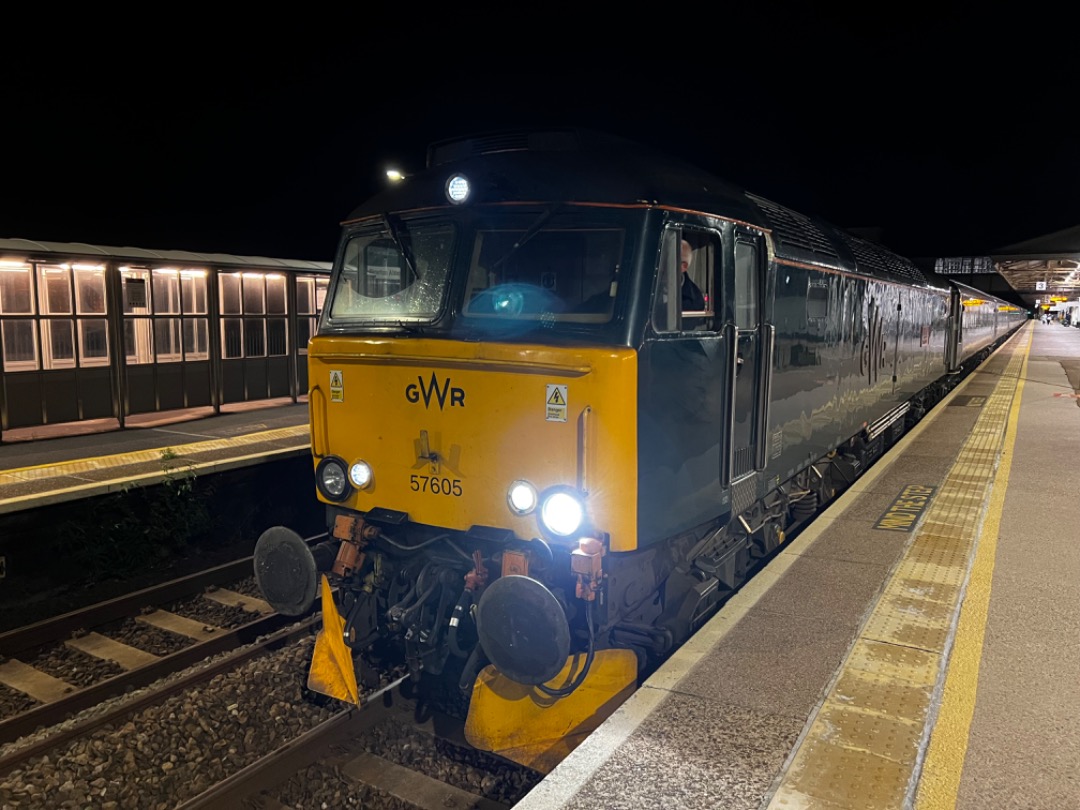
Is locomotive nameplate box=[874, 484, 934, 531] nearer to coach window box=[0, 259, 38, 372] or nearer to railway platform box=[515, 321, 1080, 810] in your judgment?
railway platform box=[515, 321, 1080, 810]

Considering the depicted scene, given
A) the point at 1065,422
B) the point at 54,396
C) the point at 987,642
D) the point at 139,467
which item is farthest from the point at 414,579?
the point at 1065,422

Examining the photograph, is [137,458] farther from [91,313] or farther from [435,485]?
[435,485]

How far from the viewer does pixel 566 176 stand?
4.45 metres

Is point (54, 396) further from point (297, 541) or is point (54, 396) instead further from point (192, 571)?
point (297, 541)

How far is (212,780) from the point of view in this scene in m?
4.80

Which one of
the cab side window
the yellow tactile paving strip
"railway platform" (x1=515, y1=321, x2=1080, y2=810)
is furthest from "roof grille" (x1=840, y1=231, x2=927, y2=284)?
the cab side window

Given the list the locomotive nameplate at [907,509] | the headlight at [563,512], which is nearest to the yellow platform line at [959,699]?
the locomotive nameplate at [907,509]

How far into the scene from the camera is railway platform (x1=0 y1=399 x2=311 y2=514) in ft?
27.0

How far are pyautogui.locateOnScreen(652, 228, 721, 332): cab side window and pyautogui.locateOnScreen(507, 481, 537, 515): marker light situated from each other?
3.62ft

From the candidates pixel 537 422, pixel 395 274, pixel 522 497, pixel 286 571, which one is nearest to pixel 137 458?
pixel 286 571

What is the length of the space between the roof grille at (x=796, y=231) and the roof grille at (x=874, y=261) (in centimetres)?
130

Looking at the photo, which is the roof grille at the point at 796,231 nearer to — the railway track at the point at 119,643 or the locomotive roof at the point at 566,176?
the locomotive roof at the point at 566,176

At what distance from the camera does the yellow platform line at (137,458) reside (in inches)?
346

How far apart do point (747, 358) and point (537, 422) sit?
1.72 metres
